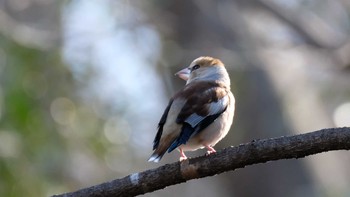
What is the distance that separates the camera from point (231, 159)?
16.7 ft

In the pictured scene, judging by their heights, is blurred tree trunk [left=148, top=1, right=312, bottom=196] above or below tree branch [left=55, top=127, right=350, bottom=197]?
above

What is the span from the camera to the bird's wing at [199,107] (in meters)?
5.95

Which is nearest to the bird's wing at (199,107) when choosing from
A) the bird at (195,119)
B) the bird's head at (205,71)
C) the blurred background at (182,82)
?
the bird at (195,119)

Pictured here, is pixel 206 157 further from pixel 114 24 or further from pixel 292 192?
pixel 114 24

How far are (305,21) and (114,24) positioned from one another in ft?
9.05

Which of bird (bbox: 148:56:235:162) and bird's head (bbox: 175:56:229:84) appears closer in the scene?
bird (bbox: 148:56:235:162)

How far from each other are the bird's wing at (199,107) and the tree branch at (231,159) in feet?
1.84

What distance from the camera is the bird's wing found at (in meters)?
5.95

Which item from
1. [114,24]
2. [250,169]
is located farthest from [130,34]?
[250,169]

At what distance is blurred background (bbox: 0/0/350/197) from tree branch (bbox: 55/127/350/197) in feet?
21.3

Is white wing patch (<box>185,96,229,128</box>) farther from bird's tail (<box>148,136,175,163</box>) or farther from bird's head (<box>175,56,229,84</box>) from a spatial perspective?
bird's head (<box>175,56,229,84</box>)

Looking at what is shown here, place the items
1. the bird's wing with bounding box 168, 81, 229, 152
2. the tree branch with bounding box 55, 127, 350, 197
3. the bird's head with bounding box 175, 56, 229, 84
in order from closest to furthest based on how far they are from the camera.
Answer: the tree branch with bounding box 55, 127, 350, 197 → the bird's wing with bounding box 168, 81, 229, 152 → the bird's head with bounding box 175, 56, 229, 84

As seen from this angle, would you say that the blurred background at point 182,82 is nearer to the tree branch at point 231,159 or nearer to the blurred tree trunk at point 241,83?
the blurred tree trunk at point 241,83

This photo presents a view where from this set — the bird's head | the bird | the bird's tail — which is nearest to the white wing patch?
the bird
